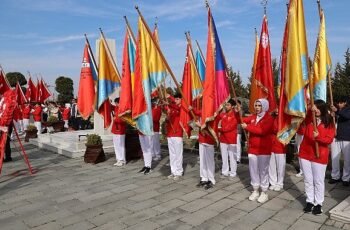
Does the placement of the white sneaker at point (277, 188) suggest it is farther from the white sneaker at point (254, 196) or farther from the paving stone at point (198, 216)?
the paving stone at point (198, 216)

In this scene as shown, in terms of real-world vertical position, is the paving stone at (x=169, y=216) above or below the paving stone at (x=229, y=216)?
above

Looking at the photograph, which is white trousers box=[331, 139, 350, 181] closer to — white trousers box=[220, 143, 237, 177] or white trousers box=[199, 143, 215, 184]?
white trousers box=[220, 143, 237, 177]

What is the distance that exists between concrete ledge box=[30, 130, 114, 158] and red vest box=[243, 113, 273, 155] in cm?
726

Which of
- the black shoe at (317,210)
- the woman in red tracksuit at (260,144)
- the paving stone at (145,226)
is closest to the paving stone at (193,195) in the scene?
the woman in red tracksuit at (260,144)

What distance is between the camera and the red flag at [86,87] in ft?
33.2

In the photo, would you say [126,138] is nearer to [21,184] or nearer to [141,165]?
[141,165]

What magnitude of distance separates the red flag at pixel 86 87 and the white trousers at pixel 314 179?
6.83 m

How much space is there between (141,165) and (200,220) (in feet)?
15.5

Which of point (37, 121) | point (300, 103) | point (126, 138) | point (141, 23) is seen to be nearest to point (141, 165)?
point (126, 138)

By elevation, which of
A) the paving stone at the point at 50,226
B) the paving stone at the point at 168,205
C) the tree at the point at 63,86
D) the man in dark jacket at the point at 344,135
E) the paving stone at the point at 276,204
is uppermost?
the tree at the point at 63,86

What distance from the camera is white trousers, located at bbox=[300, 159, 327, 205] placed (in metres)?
5.22

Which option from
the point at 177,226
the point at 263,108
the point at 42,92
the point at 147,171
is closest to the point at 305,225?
the point at 177,226

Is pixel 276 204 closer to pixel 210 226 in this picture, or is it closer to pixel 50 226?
pixel 210 226

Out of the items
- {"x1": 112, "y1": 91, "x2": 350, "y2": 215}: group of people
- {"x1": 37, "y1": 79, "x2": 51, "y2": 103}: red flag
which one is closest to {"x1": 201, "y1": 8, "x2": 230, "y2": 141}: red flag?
{"x1": 112, "y1": 91, "x2": 350, "y2": 215}: group of people
